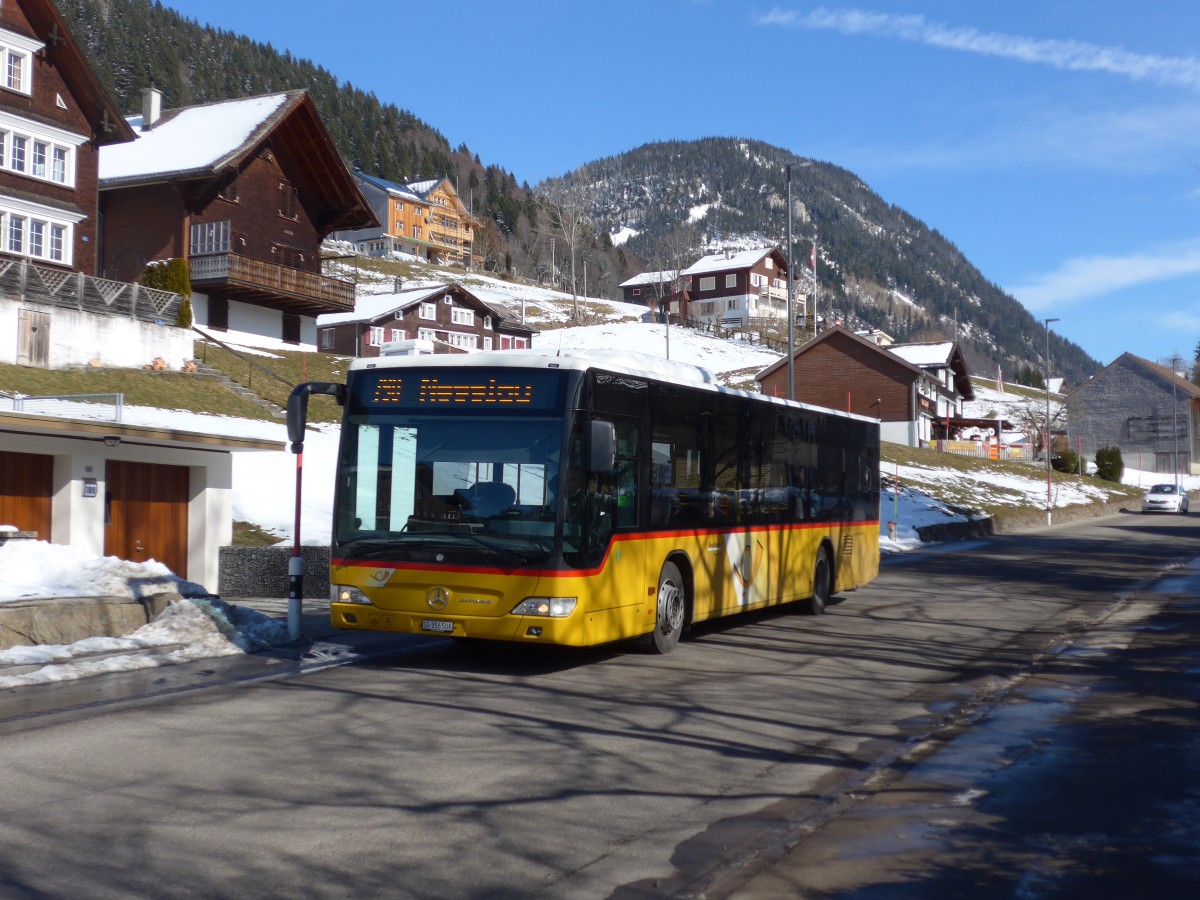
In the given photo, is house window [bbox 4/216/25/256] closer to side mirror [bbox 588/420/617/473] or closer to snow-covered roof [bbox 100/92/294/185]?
snow-covered roof [bbox 100/92/294/185]

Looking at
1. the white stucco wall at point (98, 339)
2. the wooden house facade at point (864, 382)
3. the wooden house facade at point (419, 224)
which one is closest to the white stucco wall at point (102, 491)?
the white stucco wall at point (98, 339)

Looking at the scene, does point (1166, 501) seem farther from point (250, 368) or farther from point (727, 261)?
point (727, 261)

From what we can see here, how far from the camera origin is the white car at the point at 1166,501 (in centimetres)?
5872

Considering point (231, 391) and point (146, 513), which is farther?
point (231, 391)

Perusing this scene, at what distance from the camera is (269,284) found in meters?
51.6

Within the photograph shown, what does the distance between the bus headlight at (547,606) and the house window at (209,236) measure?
148 feet

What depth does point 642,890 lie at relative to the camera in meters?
5.40

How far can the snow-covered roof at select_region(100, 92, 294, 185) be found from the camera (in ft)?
171

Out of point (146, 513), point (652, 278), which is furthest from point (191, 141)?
point (652, 278)

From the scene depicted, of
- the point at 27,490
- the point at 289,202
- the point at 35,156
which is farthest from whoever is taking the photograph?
the point at 289,202

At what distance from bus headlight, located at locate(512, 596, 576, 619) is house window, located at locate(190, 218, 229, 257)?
4524 cm

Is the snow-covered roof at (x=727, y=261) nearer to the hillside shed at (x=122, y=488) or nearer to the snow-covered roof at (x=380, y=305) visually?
the snow-covered roof at (x=380, y=305)

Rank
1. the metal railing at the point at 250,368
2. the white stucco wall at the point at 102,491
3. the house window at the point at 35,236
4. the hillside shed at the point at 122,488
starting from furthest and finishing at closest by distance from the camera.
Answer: the house window at the point at 35,236
the metal railing at the point at 250,368
the white stucco wall at the point at 102,491
the hillside shed at the point at 122,488

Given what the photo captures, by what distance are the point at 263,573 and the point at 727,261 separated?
12403 cm
